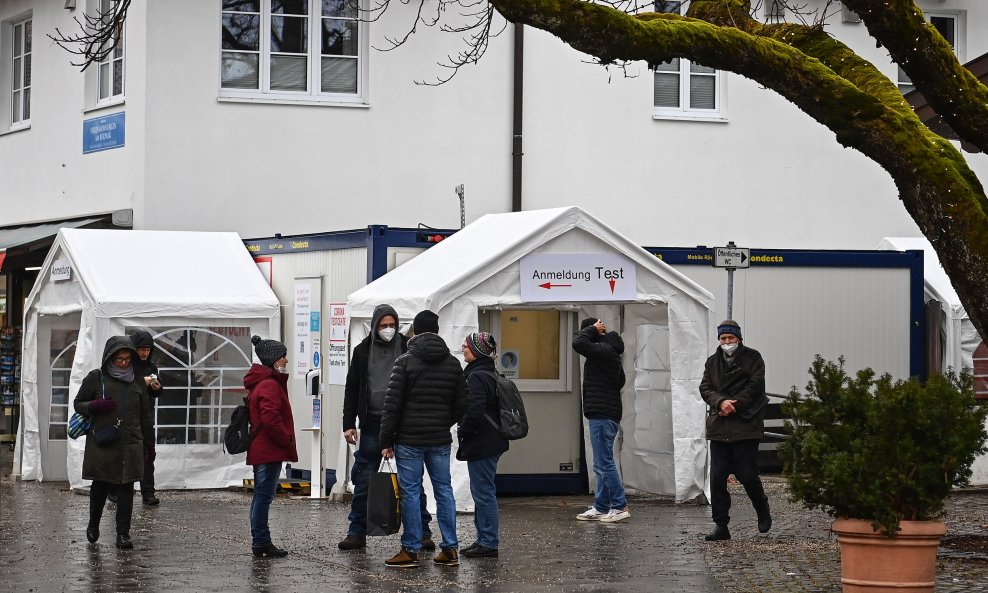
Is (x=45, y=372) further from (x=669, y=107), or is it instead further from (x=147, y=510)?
(x=669, y=107)

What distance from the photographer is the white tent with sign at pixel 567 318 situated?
46.8 ft

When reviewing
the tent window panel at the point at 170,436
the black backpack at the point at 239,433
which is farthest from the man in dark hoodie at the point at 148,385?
the black backpack at the point at 239,433

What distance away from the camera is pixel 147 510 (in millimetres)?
14766

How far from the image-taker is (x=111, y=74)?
67.6ft

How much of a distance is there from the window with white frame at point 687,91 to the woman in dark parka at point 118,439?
10.9 meters

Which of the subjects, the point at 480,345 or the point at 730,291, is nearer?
the point at 480,345

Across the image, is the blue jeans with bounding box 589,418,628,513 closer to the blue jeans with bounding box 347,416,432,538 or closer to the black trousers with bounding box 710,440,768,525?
the black trousers with bounding box 710,440,768,525

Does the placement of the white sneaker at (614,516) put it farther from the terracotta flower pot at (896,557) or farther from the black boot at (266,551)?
the terracotta flower pot at (896,557)

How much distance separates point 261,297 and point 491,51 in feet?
18.0

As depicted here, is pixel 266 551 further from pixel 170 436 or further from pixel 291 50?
pixel 291 50

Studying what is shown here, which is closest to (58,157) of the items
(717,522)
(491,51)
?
(491,51)

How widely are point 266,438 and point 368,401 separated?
2.91ft

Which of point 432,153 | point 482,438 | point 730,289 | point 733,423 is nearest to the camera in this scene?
point 482,438

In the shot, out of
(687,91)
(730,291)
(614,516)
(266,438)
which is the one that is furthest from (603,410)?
(687,91)
